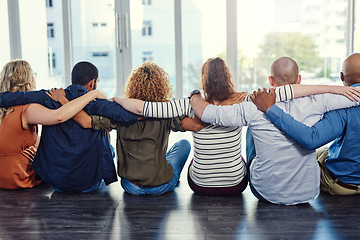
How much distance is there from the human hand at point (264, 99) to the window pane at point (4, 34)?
5.40 metres

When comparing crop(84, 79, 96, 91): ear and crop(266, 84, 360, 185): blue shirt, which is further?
crop(84, 79, 96, 91): ear

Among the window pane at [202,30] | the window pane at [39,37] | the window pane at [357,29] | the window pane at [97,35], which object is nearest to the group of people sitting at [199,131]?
the window pane at [97,35]

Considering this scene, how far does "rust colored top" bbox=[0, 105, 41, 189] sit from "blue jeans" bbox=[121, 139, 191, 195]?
696mm

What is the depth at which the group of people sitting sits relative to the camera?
2.39 meters

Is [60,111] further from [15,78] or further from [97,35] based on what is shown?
[97,35]

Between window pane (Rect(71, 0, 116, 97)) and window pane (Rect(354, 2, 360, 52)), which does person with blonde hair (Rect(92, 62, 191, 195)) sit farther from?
window pane (Rect(354, 2, 360, 52))

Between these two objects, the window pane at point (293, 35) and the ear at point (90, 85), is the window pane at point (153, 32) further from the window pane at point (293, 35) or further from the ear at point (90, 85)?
the ear at point (90, 85)

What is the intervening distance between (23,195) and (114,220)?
32.6 inches

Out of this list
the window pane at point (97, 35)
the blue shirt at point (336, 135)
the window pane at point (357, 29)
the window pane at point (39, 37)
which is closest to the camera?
the blue shirt at point (336, 135)

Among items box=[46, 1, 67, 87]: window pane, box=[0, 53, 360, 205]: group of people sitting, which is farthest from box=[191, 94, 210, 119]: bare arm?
box=[46, 1, 67, 87]: window pane

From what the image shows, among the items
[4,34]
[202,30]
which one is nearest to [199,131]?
[202,30]

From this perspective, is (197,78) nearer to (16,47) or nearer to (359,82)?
(16,47)

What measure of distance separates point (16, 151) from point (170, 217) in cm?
120

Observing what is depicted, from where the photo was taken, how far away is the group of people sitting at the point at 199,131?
2.39 metres
